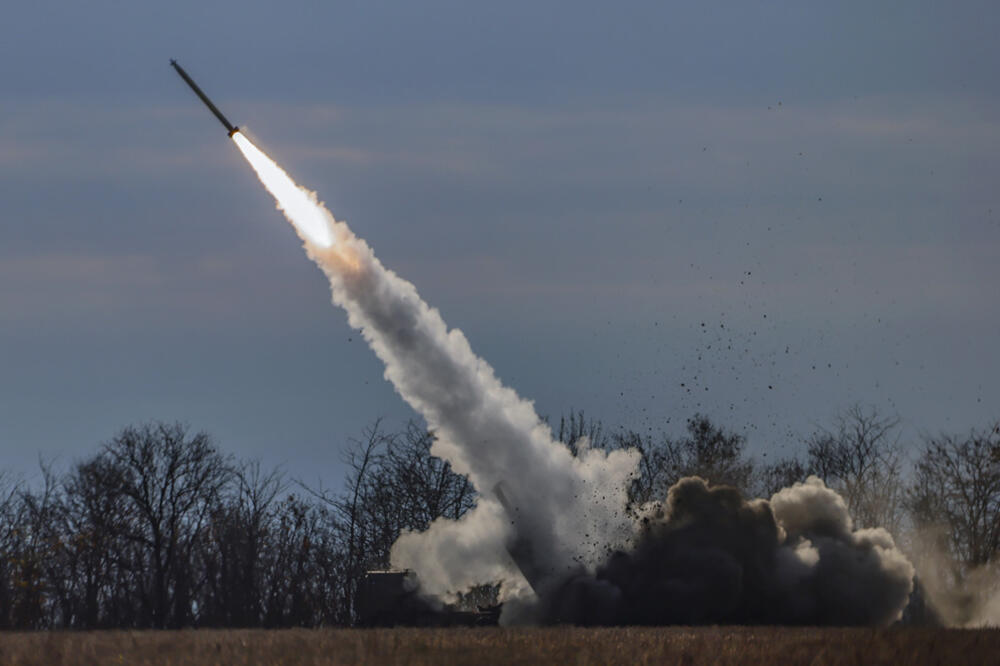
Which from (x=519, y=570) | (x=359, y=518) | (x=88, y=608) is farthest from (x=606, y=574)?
(x=88, y=608)

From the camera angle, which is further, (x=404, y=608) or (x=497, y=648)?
(x=404, y=608)

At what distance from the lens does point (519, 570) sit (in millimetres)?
56438

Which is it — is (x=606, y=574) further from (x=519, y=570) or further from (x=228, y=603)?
(x=228, y=603)

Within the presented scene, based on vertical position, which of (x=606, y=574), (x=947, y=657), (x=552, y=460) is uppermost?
(x=552, y=460)

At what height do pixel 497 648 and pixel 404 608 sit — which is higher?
pixel 404 608

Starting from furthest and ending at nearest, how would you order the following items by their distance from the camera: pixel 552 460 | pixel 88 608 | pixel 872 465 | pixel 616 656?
pixel 872 465, pixel 88 608, pixel 552 460, pixel 616 656

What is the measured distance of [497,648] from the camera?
1543 inches

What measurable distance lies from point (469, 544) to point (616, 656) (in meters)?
18.5

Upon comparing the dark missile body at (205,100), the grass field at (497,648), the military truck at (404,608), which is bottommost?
the grass field at (497,648)

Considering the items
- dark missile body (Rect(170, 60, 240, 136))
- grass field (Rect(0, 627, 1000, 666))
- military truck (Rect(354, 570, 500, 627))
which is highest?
dark missile body (Rect(170, 60, 240, 136))

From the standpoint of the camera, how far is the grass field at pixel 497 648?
37125 millimetres

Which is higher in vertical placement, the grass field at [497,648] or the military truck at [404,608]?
the military truck at [404,608]

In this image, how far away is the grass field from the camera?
3712 cm

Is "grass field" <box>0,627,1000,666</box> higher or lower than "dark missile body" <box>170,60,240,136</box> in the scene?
lower
